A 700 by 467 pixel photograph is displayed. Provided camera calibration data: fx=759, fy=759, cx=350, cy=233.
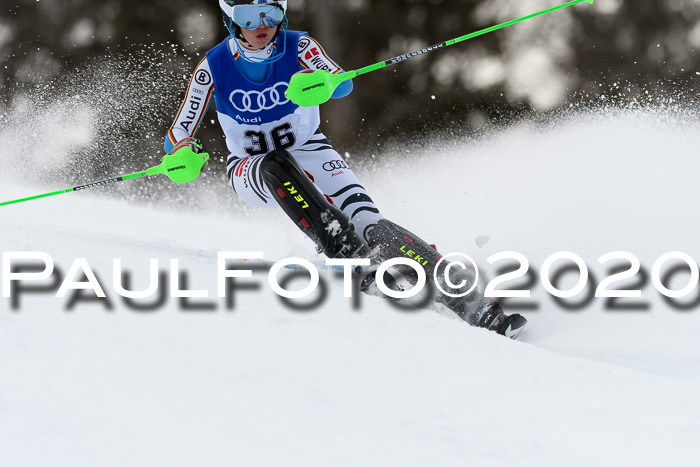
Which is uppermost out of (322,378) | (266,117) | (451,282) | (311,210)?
(266,117)

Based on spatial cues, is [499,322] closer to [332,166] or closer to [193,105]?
[332,166]

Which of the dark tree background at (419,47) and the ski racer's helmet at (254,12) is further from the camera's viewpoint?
the dark tree background at (419,47)

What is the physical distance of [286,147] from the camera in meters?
3.54

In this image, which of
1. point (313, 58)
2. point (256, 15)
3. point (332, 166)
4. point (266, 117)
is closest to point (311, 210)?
point (332, 166)

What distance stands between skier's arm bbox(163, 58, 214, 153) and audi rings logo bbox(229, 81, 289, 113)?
127 mm

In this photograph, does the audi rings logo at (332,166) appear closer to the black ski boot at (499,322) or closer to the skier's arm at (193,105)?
the skier's arm at (193,105)

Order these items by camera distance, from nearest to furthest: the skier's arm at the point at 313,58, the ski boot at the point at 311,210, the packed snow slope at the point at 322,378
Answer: the packed snow slope at the point at 322,378, the ski boot at the point at 311,210, the skier's arm at the point at 313,58

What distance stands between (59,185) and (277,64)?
20.6ft

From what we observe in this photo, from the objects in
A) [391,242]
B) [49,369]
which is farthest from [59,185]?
[49,369]

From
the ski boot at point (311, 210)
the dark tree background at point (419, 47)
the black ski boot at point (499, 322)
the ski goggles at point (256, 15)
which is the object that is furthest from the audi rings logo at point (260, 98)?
the dark tree background at point (419, 47)

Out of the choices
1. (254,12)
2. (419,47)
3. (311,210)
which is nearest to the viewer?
(311,210)

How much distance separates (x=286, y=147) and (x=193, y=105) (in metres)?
0.46

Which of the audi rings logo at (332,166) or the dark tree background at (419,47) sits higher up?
the dark tree background at (419,47)

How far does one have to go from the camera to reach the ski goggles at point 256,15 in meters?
3.22
